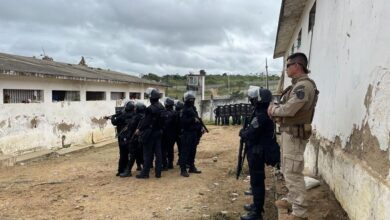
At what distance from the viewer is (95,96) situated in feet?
56.3

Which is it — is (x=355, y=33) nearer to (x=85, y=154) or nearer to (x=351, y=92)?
(x=351, y=92)

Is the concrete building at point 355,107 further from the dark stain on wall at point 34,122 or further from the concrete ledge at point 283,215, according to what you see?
the dark stain on wall at point 34,122

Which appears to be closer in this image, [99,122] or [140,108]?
[140,108]

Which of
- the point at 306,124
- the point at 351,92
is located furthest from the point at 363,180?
the point at 351,92

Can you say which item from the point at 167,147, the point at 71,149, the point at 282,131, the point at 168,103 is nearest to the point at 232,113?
the point at 71,149

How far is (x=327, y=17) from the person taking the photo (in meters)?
5.81

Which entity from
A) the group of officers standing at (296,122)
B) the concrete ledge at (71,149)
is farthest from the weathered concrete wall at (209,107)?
the group of officers standing at (296,122)

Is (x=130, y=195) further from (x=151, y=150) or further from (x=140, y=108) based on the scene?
(x=140, y=108)

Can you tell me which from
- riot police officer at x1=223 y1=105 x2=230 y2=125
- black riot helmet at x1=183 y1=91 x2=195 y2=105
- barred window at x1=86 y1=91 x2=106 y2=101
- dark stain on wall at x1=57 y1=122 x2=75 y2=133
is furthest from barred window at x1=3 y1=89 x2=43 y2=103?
riot police officer at x1=223 y1=105 x2=230 y2=125

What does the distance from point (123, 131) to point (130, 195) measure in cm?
199

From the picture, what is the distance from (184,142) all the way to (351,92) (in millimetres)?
4619

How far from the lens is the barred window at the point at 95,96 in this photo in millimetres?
16573

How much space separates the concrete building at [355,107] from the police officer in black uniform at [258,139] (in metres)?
0.84

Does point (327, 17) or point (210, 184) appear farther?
point (210, 184)
